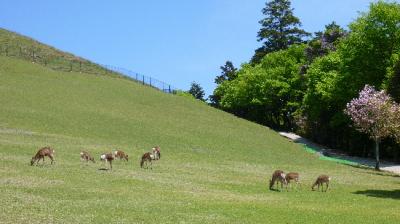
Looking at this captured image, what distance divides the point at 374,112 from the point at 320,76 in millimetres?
28833

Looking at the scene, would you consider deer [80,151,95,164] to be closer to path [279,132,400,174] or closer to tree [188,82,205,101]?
path [279,132,400,174]

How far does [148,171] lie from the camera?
34.5 m

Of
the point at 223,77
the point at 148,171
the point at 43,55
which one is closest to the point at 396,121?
the point at 148,171

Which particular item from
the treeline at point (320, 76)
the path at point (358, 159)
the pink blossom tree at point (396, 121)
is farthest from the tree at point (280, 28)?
the pink blossom tree at point (396, 121)

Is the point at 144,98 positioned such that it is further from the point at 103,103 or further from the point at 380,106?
the point at 380,106

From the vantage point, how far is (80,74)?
84.1 metres

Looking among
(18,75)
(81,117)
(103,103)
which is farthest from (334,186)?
(18,75)

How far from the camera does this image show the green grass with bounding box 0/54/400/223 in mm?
21953

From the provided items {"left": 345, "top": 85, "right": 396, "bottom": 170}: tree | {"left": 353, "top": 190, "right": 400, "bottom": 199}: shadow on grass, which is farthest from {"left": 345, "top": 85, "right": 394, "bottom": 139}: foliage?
{"left": 353, "top": 190, "right": 400, "bottom": 199}: shadow on grass

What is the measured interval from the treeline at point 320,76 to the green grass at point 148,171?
40.4 ft

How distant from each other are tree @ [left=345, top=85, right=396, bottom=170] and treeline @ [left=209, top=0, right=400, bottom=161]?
84.5 inches

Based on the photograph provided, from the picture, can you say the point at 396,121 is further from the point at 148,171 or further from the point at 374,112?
the point at 148,171

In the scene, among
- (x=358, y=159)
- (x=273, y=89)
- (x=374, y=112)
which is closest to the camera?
(x=374, y=112)

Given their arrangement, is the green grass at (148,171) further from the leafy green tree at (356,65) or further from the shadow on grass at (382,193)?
the leafy green tree at (356,65)
